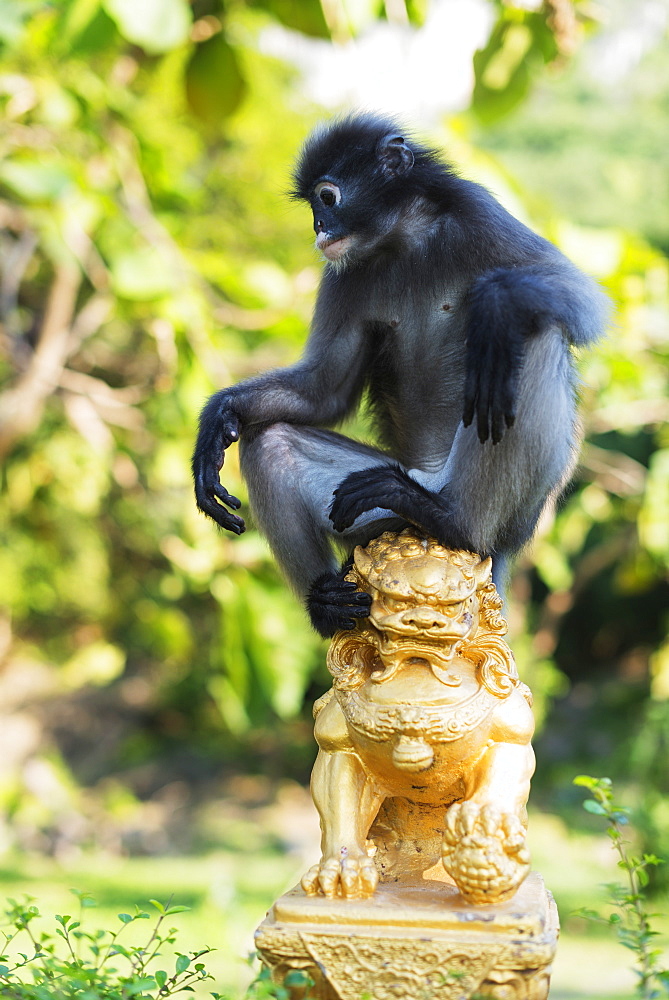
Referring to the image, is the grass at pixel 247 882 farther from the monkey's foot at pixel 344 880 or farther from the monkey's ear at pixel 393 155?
the monkey's ear at pixel 393 155

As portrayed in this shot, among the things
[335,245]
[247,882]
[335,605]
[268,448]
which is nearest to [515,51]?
[335,245]

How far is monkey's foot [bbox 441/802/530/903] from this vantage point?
2.35 m

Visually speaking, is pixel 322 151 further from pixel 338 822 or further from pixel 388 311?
pixel 338 822

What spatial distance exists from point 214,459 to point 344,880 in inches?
49.5

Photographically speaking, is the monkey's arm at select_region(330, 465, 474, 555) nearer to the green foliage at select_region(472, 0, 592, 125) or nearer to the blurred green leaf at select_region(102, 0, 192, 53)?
the blurred green leaf at select_region(102, 0, 192, 53)

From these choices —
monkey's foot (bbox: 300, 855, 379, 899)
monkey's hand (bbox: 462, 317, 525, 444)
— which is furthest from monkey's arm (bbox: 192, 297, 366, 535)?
monkey's foot (bbox: 300, 855, 379, 899)

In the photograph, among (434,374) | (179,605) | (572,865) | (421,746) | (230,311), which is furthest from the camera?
(179,605)

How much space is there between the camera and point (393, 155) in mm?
3080

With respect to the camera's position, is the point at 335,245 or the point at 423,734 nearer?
the point at 423,734

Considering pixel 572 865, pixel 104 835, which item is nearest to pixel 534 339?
pixel 572 865

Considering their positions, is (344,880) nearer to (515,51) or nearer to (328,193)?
(328,193)

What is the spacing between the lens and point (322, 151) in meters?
3.12

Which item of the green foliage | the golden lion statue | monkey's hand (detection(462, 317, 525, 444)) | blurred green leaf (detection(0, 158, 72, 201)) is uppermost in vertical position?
the green foliage

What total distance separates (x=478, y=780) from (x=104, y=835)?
8126mm
